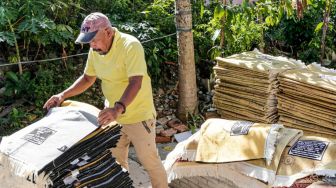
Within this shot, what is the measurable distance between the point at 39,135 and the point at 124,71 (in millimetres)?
775

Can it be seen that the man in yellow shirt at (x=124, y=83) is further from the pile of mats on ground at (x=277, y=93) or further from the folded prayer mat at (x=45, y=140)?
the pile of mats on ground at (x=277, y=93)

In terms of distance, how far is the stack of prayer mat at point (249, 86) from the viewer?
180 inches

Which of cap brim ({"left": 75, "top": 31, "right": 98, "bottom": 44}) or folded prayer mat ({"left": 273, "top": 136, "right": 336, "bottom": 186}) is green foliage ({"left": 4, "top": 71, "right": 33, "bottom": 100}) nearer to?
cap brim ({"left": 75, "top": 31, "right": 98, "bottom": 44})

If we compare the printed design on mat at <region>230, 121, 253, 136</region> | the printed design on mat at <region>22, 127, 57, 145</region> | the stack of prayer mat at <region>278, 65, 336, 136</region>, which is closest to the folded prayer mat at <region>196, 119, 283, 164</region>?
the printed design on mat at <region>230, 121, 253, 136</region>

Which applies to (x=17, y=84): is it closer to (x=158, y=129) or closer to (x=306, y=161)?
(x=158, y=129)

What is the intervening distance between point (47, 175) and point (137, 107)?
0.95 metres

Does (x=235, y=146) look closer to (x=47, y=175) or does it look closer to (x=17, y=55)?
(x=47, y=175)

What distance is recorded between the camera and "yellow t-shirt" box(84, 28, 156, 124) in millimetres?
3146

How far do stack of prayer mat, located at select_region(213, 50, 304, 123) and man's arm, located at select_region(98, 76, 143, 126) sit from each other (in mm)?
1846

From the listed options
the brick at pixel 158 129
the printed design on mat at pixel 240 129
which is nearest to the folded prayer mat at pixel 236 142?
the printed design on mat at pixel 240 129

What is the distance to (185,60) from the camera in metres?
5.41

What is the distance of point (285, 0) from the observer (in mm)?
5254

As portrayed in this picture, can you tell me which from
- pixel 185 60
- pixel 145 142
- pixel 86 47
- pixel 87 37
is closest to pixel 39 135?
pixel 87 37

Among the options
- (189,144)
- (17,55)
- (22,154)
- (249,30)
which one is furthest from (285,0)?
(22,154)
